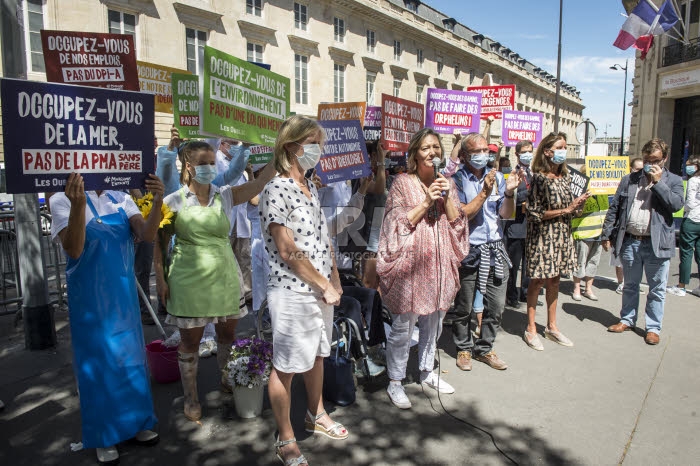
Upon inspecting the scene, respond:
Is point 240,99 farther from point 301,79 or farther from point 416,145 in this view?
point 301,79

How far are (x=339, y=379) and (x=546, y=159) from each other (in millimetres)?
2963

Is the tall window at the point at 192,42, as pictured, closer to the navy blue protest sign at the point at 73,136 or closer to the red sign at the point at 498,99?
the red sign at the point at 498,99

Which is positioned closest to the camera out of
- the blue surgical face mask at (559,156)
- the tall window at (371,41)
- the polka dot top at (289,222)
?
the polka dot top at (289,222)

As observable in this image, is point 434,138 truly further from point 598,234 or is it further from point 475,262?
point 598,234

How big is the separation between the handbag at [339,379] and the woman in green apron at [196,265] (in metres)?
0.80

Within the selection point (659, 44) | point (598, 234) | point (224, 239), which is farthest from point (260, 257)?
point (659, 44)

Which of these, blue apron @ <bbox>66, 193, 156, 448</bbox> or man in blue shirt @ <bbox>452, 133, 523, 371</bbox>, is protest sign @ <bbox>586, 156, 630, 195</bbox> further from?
blue apron @ <bbox>66, 193, 156, 448</bbox>

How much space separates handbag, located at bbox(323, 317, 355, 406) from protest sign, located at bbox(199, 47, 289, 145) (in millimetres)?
1749

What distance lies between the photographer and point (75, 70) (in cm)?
424

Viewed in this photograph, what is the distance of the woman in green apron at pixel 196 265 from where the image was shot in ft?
10.5

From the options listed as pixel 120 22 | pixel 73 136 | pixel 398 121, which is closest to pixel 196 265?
pixel 73 136

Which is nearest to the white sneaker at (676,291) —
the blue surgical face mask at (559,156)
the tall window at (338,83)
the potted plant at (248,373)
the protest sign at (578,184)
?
the protest sign at (578,184)

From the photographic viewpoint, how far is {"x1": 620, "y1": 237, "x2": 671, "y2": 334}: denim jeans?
4.81 m

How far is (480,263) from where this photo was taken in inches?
164
